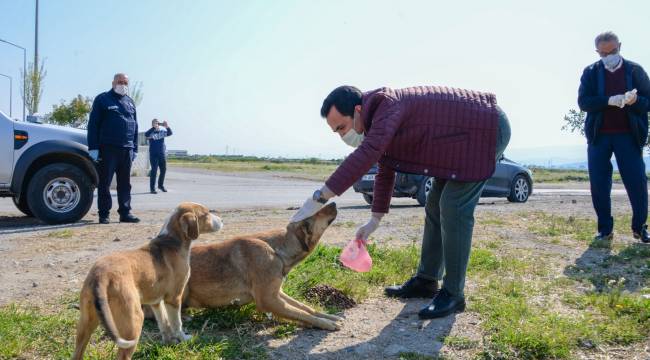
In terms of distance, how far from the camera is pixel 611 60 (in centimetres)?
686

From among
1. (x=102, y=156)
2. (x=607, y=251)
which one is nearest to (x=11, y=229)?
(x=102, y=156)

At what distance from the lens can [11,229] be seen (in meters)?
8.02

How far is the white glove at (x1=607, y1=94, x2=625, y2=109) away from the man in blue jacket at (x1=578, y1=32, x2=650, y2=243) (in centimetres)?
5

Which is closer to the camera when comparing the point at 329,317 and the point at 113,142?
the point at 329,317

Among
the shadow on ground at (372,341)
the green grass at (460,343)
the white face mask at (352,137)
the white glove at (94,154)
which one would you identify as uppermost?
the white face mask at (352,137)

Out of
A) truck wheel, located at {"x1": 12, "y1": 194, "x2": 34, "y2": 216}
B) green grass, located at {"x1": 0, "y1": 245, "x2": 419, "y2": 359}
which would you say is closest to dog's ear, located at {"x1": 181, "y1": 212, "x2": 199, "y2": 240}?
green grass, located at {"x1": 0, "y1": 245, "x2": 419, "y2": 359}

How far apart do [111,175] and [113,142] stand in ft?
1.66

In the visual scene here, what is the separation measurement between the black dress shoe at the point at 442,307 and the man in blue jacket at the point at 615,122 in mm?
3579

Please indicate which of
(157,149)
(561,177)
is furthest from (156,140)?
(561,177)

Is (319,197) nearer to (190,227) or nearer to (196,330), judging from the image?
(190,227)

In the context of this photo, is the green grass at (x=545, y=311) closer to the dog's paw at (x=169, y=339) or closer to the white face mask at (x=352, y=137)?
the white face mask at (x=352, y=137)

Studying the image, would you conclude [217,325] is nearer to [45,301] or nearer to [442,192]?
[45,301]

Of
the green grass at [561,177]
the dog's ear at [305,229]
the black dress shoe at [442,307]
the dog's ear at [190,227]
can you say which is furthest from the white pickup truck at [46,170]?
the green grass at [561,177]

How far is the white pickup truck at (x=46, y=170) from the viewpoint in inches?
328
